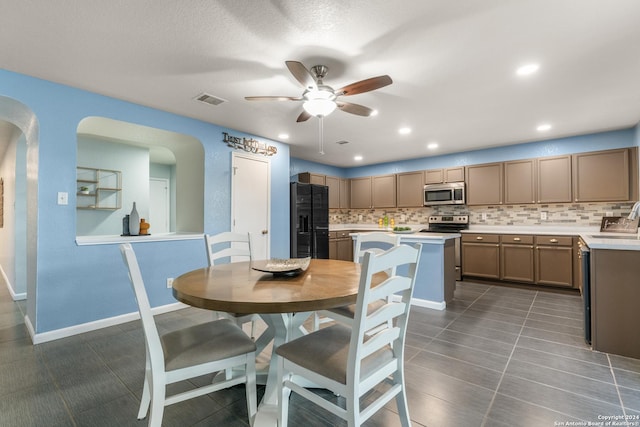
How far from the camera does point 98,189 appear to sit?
4375 millimetres

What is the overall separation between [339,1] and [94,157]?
4.46 meters

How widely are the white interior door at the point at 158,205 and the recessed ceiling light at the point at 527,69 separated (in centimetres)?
668

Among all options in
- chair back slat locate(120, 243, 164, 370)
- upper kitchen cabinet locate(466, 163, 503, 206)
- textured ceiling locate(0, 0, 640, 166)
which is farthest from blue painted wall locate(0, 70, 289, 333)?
upper kitchen cabinet locate(466, 163, 503, 206)

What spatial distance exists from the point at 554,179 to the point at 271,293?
4996 millimetres

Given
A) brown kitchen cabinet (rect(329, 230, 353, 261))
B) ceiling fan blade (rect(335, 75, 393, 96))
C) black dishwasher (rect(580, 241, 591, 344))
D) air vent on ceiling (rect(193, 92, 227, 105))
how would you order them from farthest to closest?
brown kitchen cabinet (rect(329, 230, 353, 261)) → air vent on ceiling (rect(193, 92, 227, 105)) → black dishwasher (rect(580, 241, 591, 344)) → ceiling fan blade (rect(335, 75, 393, 96))

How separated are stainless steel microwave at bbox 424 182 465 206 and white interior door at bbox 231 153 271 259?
10.1ft

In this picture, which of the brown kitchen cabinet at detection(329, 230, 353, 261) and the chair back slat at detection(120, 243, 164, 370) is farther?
the brown kitchen cabinet at detection(329, 230, 353, 261)

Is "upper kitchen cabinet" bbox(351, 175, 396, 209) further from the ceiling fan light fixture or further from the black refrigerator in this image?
the ceiling fan light fixture

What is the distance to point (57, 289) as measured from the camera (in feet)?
8.61

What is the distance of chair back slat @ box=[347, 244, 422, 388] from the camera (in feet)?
3.55

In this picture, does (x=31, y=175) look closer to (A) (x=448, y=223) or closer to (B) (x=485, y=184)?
(A) (x=448, y=223)

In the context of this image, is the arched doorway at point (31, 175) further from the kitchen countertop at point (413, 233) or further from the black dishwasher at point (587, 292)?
the black dishwasher at point (587, 292)

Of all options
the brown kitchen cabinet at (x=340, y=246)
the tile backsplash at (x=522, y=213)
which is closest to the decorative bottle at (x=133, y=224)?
the brown kitchen cabinet at (x=340, y=246)

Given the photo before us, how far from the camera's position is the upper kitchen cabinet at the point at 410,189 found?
228 inches
